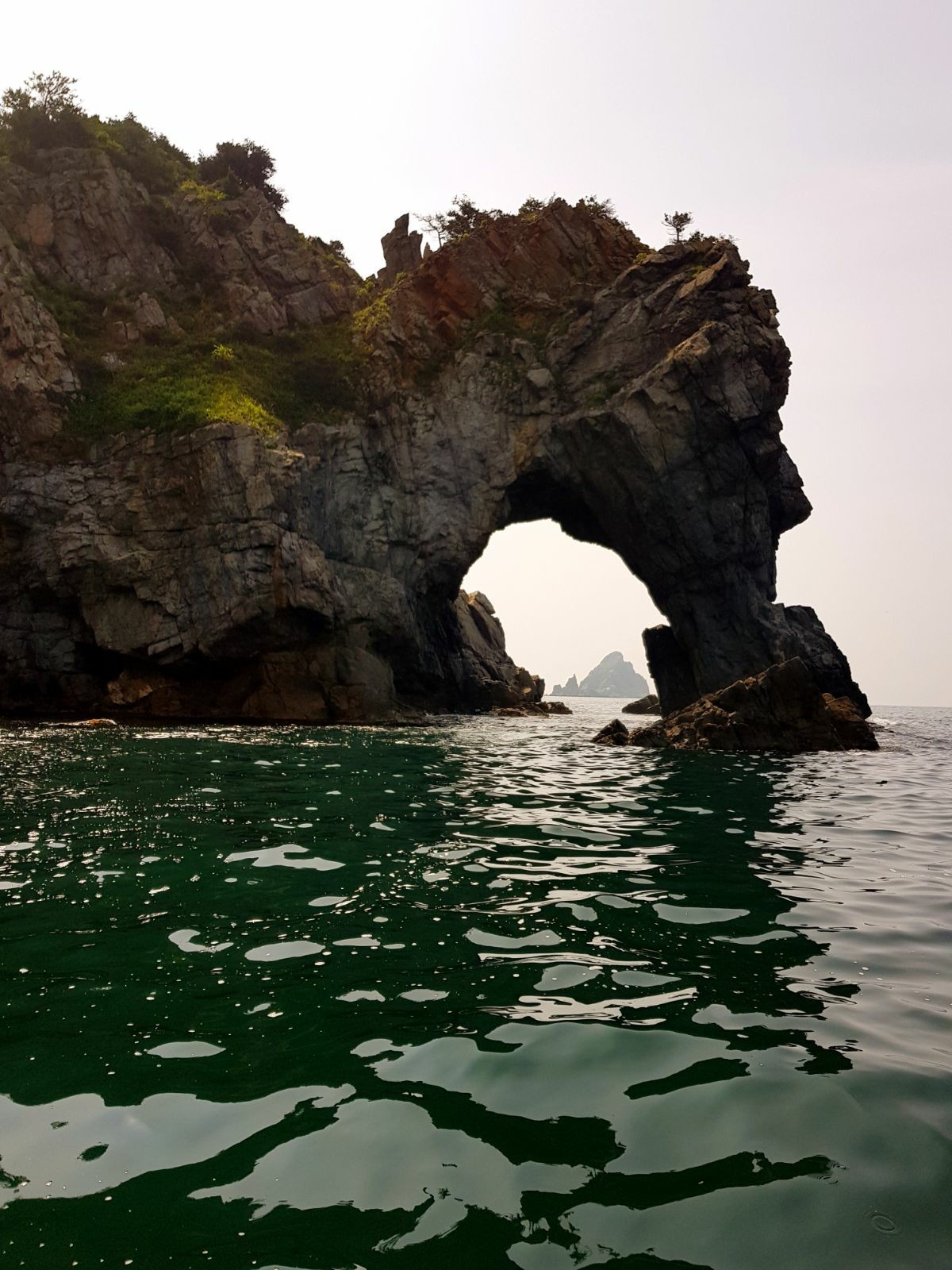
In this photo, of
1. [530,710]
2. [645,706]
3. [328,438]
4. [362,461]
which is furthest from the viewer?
[645,706]

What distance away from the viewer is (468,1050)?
3500 mm

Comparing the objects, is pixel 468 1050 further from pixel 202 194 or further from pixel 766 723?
pixel 202 194

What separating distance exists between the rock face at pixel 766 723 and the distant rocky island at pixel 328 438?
9.61 metres

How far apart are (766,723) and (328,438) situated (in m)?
21.5

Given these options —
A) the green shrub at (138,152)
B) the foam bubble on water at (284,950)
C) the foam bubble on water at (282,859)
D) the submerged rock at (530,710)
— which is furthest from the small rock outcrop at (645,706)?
the foam bubble on water at (284,950)

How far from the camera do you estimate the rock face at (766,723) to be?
2130 centimetres

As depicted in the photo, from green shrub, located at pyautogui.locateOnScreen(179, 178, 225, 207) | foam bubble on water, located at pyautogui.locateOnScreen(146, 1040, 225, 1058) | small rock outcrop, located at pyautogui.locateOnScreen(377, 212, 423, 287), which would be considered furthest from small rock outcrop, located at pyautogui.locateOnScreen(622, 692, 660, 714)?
foam bubble on water, located at pyautogui.locateOnScreen(146, 1040, 225, 1058)

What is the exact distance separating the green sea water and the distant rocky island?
2159 cm

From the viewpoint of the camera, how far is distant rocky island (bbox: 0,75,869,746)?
2853 centimetres

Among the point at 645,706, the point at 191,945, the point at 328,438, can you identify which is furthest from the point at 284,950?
the point at 645,706

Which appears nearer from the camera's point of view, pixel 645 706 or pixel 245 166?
pixel 245 166

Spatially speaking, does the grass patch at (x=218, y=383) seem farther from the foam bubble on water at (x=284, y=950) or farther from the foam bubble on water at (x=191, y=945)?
the foam bubble on water at (x=284, y=950)

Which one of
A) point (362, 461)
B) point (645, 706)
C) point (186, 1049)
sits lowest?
point (645, 706)

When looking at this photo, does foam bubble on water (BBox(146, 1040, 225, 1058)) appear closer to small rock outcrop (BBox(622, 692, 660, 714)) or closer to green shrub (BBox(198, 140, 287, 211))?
green shrub (BBox(198, 140, 287, 211))
